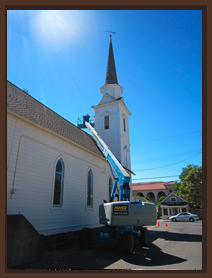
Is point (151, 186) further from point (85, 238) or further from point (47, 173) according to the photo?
point (47, 173)

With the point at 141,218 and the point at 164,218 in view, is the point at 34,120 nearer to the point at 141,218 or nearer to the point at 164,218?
the point at 141,218

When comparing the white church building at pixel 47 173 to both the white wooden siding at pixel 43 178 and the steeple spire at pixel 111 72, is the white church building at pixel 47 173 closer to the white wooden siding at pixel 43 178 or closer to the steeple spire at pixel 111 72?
the white wooden siding at pixel 43 178

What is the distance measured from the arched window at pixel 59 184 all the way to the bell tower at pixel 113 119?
1047 centimetres

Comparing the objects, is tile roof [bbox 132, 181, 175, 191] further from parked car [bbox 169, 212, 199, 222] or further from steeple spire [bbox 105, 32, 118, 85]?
steeple spire [bbox 105, 32, 118, 85]

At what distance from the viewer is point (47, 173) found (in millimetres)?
10664

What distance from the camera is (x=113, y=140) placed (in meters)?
22.5

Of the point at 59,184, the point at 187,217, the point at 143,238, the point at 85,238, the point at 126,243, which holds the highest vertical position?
the point at 59,184

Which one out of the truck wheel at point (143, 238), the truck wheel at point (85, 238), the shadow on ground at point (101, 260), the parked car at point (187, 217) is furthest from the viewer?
the parked car at point (187, 217)

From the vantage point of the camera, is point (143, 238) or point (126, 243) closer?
point (126, 243)

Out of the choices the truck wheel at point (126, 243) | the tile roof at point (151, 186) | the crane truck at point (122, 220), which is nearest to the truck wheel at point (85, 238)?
the crane truck at point (122, 220)

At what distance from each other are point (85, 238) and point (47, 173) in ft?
13.6

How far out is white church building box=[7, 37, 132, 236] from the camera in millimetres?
8934

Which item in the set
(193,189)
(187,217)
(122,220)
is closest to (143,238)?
(122,220)

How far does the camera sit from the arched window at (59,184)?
441 inches
